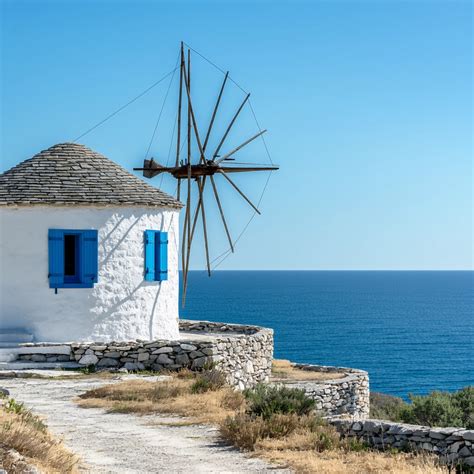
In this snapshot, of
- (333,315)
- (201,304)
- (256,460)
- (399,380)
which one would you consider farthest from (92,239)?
(201,304)

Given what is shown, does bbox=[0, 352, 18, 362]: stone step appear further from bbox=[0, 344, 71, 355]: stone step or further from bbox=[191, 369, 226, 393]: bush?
bbox=[191, 369, 226, 393]: bush

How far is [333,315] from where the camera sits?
104438mm

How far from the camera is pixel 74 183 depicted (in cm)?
1759

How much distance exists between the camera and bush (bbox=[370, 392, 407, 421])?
24484 millimetres

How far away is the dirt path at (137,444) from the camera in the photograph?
820 cm

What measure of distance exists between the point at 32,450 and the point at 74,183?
1093cm

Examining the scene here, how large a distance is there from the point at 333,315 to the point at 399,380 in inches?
1931

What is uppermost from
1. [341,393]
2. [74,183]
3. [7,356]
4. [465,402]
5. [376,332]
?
[74,183]

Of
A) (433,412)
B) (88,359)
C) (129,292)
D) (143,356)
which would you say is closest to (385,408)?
(433,412)

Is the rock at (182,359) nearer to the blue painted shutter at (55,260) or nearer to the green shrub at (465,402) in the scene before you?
the blue painted shutter at (55,260)

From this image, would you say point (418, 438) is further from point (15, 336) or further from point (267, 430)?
point (15, 336)

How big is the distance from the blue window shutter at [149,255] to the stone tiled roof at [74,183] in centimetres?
69

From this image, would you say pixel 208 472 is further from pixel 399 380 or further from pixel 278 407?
pixel 399 380

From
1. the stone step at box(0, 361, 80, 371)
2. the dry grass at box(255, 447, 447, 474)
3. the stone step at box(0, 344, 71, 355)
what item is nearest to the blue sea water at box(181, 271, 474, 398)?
the stone step at box(0, 344, 71, 355)
